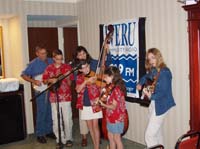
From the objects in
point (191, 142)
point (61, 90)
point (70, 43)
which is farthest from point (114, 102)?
point (70, 43)

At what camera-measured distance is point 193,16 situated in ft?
9.91

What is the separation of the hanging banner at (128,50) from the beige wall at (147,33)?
13 cm

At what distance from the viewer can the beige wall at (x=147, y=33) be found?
12.0 feet

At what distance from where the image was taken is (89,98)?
3.75m

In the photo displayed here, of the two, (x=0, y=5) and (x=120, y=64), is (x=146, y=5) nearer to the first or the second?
(x=120, y=64)

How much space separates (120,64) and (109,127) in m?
1.30

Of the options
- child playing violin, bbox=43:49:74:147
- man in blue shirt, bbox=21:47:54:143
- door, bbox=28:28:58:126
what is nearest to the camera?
child playing violin, bbox=43:49:74:147

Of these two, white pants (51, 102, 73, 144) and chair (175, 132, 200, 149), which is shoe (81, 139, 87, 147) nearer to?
white pants (51, 102, 73, 144)

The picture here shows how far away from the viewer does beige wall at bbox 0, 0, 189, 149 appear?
12.0 feet

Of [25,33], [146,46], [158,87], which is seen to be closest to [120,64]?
[146,46]

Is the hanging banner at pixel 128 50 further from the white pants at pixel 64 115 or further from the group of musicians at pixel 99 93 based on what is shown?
the white pants at pixel 64 115

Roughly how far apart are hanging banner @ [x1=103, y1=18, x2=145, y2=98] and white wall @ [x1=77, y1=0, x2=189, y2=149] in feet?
0.44

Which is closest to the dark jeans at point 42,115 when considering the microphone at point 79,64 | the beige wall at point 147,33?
the beige wall at point 147,33

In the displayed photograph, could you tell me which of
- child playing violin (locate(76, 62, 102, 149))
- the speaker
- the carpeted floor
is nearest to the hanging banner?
the carpeted floor
